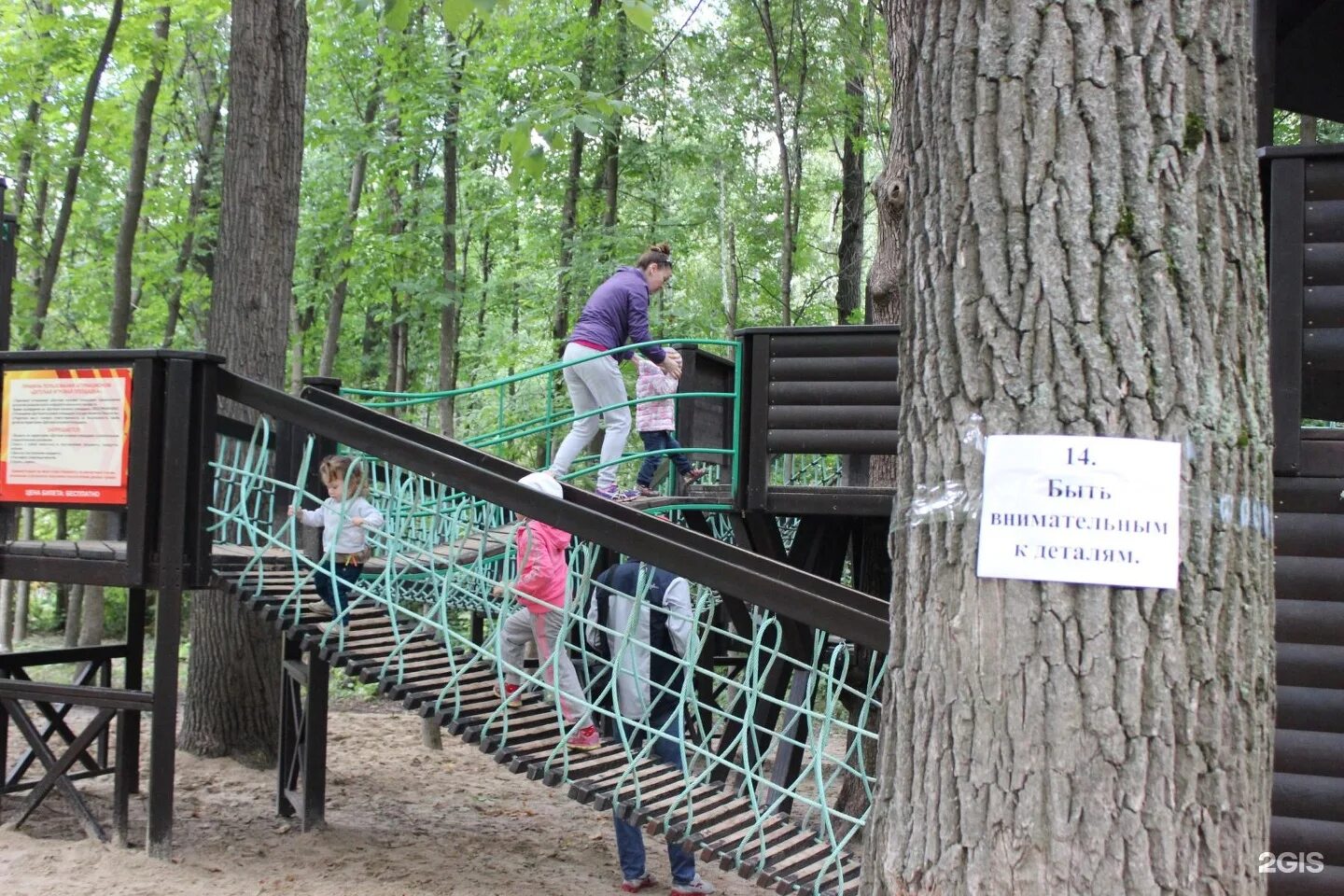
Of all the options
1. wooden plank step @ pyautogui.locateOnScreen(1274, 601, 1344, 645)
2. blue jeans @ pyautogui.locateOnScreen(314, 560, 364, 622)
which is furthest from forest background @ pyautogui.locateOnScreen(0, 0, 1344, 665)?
wooden plank step @ pyautogui.locateOnScreen(1274, 601, 1344, 645)

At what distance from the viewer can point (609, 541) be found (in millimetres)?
4602

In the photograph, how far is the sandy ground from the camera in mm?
5473

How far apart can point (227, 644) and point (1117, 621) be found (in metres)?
6.71

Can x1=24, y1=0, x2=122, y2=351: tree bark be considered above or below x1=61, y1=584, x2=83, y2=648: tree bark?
above

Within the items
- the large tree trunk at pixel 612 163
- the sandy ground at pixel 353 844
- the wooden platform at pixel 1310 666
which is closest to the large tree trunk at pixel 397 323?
the large tree trunk at pixel 612 163

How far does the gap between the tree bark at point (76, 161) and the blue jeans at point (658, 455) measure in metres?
7.23

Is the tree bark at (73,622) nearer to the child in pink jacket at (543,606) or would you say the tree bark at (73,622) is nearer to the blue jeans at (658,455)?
the blue jeans at (658,455)

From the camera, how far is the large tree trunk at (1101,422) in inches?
78.5

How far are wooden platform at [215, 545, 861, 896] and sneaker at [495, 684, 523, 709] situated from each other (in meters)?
0.03

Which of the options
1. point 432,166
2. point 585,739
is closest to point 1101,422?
point 585,739

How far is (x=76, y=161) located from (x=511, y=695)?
10.9 meters

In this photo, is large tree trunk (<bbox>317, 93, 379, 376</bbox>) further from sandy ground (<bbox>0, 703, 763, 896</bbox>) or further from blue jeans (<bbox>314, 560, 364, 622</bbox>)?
blue jeans (<bbox>314, 560, 364, 622</bbox>)

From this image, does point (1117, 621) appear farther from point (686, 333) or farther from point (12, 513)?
point (686, 333)

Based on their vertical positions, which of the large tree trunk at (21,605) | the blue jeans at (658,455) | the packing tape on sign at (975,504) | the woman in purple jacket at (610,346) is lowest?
the large tree trunk at (21,605)
